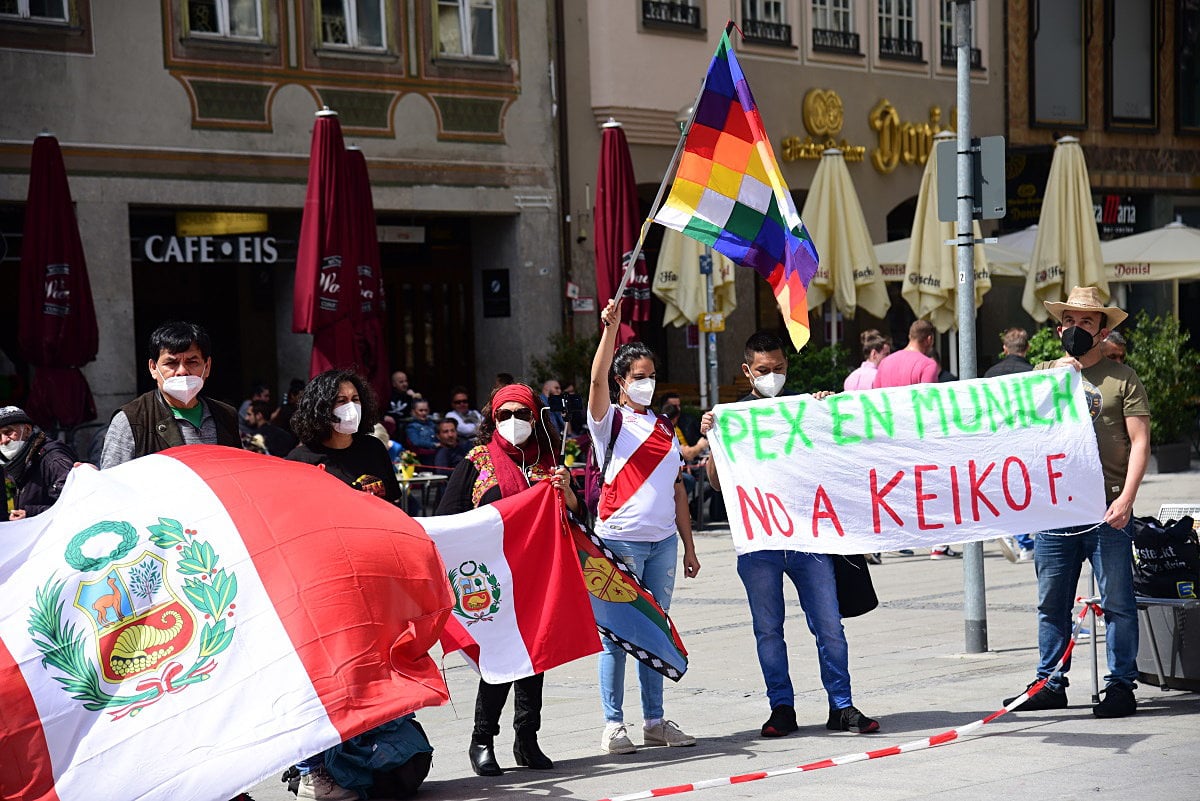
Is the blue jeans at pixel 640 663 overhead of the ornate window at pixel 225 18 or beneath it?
beneath

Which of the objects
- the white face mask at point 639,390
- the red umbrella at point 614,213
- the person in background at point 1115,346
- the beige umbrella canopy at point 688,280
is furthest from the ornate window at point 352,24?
the white face mask at point 639,390

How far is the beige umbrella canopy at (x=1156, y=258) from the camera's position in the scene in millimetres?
24891

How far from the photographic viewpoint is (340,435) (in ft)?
25.0

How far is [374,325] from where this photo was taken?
1806 cm

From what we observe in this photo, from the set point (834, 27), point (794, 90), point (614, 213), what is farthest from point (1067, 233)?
point (834, 27)

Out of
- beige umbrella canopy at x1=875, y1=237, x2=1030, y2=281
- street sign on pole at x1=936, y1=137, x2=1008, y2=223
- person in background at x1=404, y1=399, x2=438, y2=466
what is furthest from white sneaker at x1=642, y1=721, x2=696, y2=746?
beige umbrella canopy at x1=875, y1=237, x2=1030, y2=281

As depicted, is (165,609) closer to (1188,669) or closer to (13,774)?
(13,774)

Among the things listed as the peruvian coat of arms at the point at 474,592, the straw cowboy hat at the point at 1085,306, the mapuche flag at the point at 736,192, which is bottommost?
the peruvian coat of arms at the point at 474,592

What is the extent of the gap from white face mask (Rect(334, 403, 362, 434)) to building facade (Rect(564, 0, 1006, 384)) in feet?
50.3

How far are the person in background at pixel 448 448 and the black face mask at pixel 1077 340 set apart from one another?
34.4 ft

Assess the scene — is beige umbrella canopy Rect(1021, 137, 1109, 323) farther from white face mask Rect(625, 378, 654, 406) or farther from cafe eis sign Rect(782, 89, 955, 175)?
white face mask Rect(625, 378, 654, 406)

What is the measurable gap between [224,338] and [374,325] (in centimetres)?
658

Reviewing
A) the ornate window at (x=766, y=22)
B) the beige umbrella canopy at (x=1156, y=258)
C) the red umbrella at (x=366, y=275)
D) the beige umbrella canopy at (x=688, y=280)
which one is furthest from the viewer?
the ornate window at (x=766, y=22)

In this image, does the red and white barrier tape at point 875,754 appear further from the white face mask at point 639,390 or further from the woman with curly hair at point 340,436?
the white face mask at point 639,390
